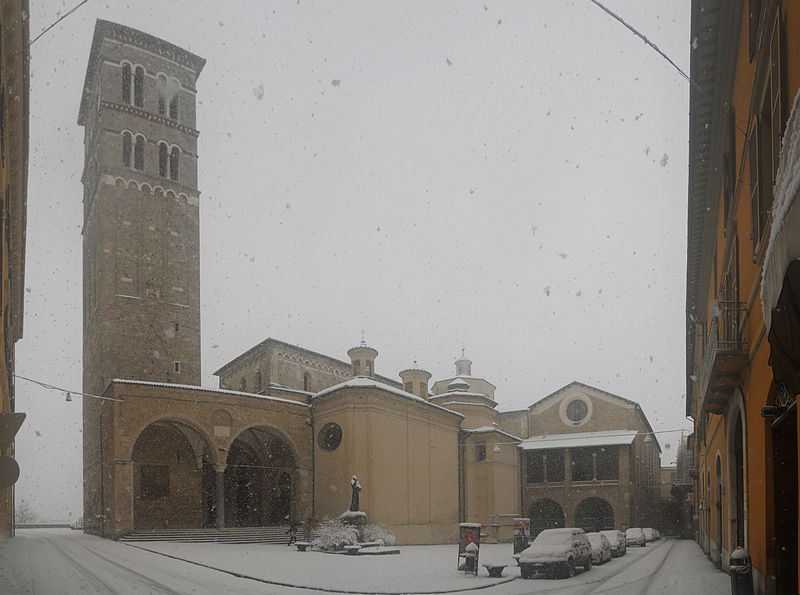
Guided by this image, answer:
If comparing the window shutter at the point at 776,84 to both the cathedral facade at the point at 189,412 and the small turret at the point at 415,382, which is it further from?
the small turret at the point at 415,382

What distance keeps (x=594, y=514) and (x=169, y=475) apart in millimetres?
25759

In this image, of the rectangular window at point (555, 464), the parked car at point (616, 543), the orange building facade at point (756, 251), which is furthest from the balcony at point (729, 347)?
the rectangular window at point (555, 464)

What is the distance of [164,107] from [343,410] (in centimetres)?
1893

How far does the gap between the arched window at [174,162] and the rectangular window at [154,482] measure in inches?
603

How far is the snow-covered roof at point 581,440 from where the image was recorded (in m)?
44.1

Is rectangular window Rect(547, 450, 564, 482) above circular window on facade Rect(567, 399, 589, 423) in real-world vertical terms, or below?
below

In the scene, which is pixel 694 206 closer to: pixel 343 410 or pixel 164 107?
pixel 343 410

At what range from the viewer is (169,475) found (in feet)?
112

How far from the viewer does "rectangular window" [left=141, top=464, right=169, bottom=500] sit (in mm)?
33438

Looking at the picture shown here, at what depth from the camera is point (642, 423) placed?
166ft

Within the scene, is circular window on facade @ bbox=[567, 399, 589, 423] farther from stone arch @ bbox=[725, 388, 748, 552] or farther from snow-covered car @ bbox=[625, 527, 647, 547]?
stone arch @ bbox=[725, 388, 748, 552]

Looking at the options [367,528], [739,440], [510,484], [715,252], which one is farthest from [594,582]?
[510,484]

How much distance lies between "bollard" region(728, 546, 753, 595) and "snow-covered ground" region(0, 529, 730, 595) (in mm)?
2985

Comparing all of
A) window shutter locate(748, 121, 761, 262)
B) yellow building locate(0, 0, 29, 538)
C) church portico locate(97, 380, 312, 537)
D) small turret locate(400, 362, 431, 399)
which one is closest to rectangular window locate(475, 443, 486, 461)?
small turret locate(400, 362, 431, 399)
